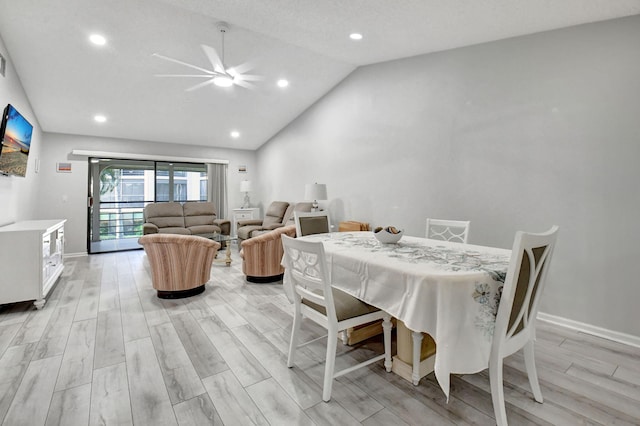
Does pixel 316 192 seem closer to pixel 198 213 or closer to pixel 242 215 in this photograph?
pixel 242 215

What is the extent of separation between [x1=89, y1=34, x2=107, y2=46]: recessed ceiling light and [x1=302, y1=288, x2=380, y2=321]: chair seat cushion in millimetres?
3621

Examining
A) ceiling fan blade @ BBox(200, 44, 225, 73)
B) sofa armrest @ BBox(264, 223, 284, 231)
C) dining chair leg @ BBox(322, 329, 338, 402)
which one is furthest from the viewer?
sofa armrest @ BBox(264, 223, 284, 231)

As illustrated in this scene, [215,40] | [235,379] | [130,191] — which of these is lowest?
[235,379]

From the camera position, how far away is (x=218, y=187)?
7.27 metres

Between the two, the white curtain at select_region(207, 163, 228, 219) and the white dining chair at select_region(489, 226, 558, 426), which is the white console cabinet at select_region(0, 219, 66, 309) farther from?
the white curtain at select_region(207, 163, 228, 219)

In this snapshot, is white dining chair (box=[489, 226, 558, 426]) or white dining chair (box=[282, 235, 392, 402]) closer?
white dining chair (box=[489, 226, 558, 426])

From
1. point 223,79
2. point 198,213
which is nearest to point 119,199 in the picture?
point 198,213

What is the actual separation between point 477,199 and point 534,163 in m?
0.62

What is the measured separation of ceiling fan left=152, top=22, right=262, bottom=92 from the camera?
3148 mm

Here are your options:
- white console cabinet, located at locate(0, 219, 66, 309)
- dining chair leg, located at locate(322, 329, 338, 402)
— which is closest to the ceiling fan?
white console cabinet, located at locate(0, 219, 66, 309)

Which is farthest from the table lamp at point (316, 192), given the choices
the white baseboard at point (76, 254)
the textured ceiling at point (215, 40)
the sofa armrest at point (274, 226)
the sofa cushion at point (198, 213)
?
the white baseboard at point (76, 254)

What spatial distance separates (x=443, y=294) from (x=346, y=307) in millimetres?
619

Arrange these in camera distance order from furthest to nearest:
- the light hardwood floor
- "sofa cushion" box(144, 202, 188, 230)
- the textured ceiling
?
"sofa cushion" box(144, 202, 188, 230) < the textured ceiling < the light hardwood floor

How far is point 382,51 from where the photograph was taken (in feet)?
12.5
